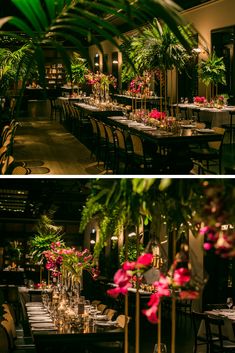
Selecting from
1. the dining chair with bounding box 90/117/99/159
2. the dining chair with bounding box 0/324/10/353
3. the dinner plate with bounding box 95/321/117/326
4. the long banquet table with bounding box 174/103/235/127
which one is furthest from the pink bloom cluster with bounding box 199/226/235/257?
the long banquet table with bounding box 174/103/235/127

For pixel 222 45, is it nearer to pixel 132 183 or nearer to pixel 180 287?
pixel 132 183

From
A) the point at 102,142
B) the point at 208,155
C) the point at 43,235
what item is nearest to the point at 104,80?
the point at 102,142

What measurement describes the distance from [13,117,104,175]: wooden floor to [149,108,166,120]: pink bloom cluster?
2.01 ft

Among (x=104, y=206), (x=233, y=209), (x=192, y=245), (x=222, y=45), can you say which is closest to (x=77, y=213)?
(x=104, y=206)

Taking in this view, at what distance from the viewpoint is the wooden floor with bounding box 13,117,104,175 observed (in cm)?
495

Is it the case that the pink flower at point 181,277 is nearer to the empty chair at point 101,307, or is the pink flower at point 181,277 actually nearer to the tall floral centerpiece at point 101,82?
the empty chair at point 101,307

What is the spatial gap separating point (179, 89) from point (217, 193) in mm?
2760

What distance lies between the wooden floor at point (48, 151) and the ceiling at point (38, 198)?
1171mm

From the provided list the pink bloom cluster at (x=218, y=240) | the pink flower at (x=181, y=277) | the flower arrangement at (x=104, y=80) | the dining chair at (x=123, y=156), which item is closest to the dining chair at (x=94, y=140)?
the dining chair at (x=123, y=156)

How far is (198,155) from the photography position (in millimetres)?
5430

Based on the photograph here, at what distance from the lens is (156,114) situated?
589 cm

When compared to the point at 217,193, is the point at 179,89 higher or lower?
higher

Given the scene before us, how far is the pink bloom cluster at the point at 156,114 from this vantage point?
5.56m

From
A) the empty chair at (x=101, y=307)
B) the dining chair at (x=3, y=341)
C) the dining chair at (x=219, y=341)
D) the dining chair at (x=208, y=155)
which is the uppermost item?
the dining chair at (x=208, y=155)
